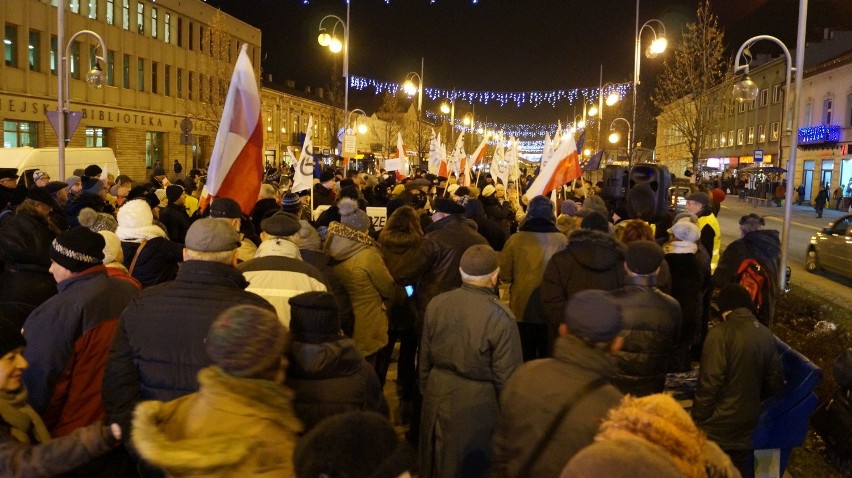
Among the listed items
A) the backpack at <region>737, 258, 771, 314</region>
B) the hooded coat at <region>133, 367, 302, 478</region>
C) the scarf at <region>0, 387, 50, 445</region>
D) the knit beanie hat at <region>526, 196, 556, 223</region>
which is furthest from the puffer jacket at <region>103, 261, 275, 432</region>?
the backpack at <region>737, 258, 771, 314</region>

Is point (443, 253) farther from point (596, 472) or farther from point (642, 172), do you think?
point (642, 172)

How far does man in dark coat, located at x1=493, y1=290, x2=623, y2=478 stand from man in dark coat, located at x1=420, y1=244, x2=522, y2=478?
1.39 m

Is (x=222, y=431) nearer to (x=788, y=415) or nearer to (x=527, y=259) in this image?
(x=788, y=415)

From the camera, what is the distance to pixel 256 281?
5012mm

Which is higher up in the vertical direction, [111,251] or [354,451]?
[111,251]

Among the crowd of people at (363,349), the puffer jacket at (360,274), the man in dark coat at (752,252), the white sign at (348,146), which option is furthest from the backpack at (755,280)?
the white sign at (348,146)

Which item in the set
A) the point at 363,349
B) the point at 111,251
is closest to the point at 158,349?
the point at 111,251

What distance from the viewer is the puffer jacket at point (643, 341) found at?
515 cm

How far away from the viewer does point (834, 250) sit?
18500mm

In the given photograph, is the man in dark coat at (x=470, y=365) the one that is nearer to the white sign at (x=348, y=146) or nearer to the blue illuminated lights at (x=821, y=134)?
the white sign at (x=348, y=146)

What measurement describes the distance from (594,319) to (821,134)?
172 ft

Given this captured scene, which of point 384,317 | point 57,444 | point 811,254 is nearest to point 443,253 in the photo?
point 384,317

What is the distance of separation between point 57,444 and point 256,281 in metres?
2.16

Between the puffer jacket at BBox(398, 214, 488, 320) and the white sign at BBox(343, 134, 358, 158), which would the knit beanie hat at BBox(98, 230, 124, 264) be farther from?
the white sign at BBox(343, 134, 358, 158)
